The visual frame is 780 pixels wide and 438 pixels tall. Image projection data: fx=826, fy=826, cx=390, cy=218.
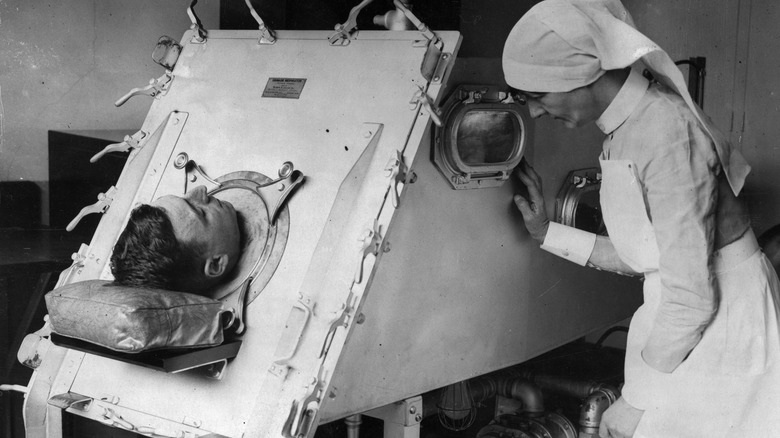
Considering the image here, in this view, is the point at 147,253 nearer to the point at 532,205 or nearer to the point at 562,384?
the point at 532,205

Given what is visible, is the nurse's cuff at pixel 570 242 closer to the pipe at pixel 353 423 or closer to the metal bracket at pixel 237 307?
the pipe at pixel 353 423

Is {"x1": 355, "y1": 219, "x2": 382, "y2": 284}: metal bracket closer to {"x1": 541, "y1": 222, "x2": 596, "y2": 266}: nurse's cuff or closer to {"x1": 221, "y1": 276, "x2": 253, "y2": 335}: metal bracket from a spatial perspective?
{"x1": 221, "y1": 276, "x2": 253, "y2": 335}: metal bracket

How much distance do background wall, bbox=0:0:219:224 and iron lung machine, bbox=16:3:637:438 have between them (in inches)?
46.7

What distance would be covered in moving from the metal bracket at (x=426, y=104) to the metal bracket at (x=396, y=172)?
0.43ft

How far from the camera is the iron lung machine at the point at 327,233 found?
2.08 m

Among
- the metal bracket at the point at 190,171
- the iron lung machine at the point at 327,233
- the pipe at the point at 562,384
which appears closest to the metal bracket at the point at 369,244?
the iron lung machine at the point at 327,233

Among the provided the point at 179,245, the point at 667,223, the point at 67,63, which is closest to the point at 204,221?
the point at 179,245

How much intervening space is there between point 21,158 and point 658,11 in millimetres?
2862

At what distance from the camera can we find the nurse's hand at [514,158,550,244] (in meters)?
2.55

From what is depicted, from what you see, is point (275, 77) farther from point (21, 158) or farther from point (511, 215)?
point (21, 158)

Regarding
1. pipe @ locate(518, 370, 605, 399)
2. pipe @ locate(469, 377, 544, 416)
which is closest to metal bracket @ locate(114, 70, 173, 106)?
pipe @ locate(469, 377, 544, 416)

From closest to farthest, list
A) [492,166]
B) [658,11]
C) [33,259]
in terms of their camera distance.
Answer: [492,166], [33,259], [658,11]

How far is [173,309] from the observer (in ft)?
6.38

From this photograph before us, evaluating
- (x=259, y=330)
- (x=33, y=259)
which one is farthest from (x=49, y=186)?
(x=259, y=330)
